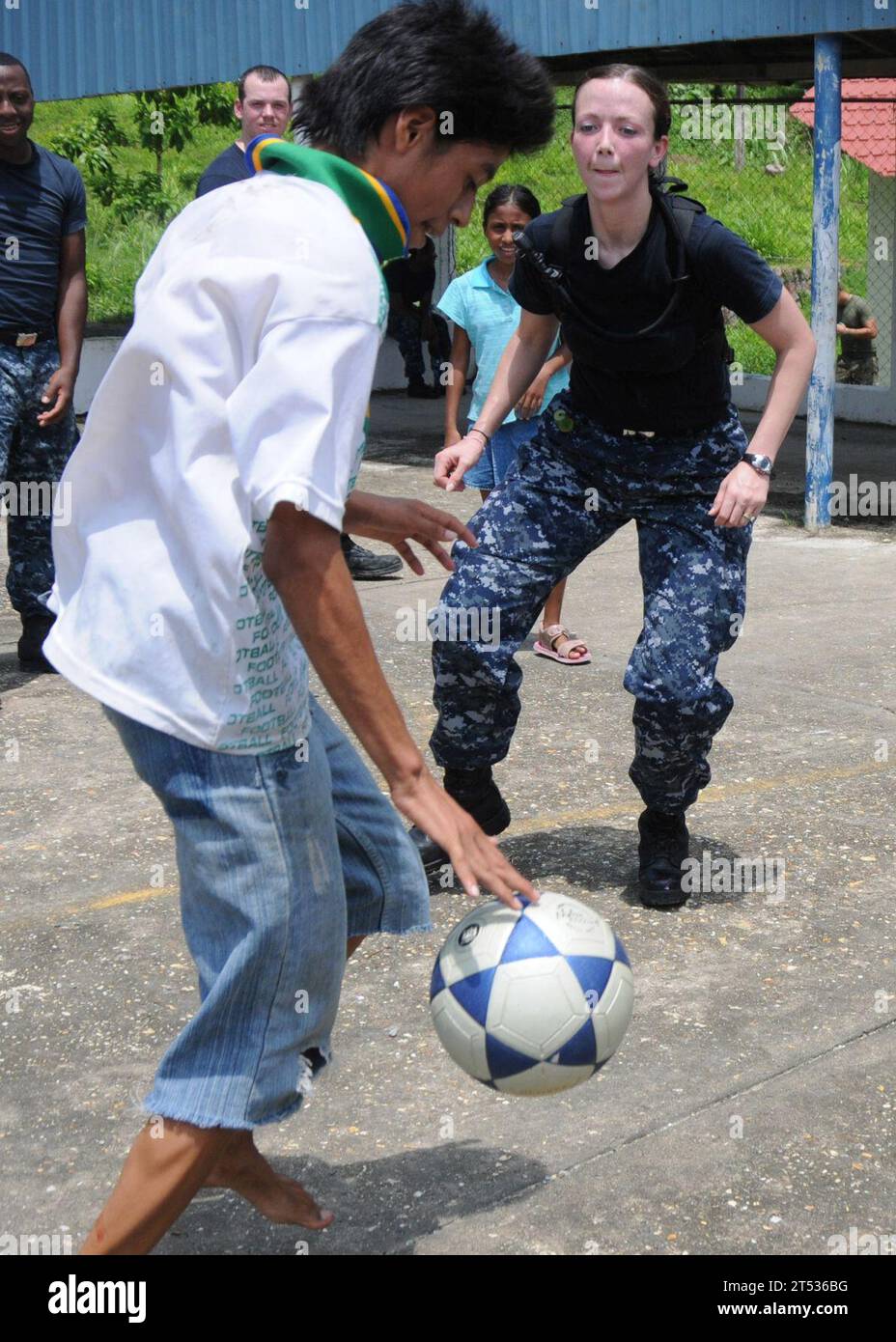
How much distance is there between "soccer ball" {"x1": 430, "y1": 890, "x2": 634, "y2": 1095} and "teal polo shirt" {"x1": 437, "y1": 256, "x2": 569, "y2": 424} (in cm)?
451

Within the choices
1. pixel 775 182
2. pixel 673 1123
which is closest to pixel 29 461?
pixel 673 1123

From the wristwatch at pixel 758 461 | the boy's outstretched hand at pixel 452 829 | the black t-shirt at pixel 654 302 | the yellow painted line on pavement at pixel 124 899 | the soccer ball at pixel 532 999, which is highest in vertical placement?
the black t-shirt at pixel 654 302

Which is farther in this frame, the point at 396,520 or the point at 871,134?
the point at 871,134

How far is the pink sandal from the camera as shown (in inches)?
269

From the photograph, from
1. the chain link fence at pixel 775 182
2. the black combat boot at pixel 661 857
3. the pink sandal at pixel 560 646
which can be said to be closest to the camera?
the black combat boot at pixel 661 857

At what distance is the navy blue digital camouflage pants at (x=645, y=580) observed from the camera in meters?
4.28

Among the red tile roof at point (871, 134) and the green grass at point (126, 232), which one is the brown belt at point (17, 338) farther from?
the green grass at point (126, 232)

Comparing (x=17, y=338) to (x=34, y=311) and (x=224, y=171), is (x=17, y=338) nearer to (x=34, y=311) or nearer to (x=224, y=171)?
(x=34, y=311)

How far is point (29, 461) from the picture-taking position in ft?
21.7

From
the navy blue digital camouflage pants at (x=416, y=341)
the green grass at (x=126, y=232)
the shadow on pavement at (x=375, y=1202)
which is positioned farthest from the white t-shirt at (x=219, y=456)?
the green grass at (x=126, y=232)

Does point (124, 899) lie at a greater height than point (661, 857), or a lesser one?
lesser

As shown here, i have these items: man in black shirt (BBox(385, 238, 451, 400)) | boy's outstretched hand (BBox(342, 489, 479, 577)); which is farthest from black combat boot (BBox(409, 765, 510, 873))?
man in black shirt (BBox(385, 238, 451, 400))

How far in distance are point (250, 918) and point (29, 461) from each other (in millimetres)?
4623

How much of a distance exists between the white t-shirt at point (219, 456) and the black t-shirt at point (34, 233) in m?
4.34
